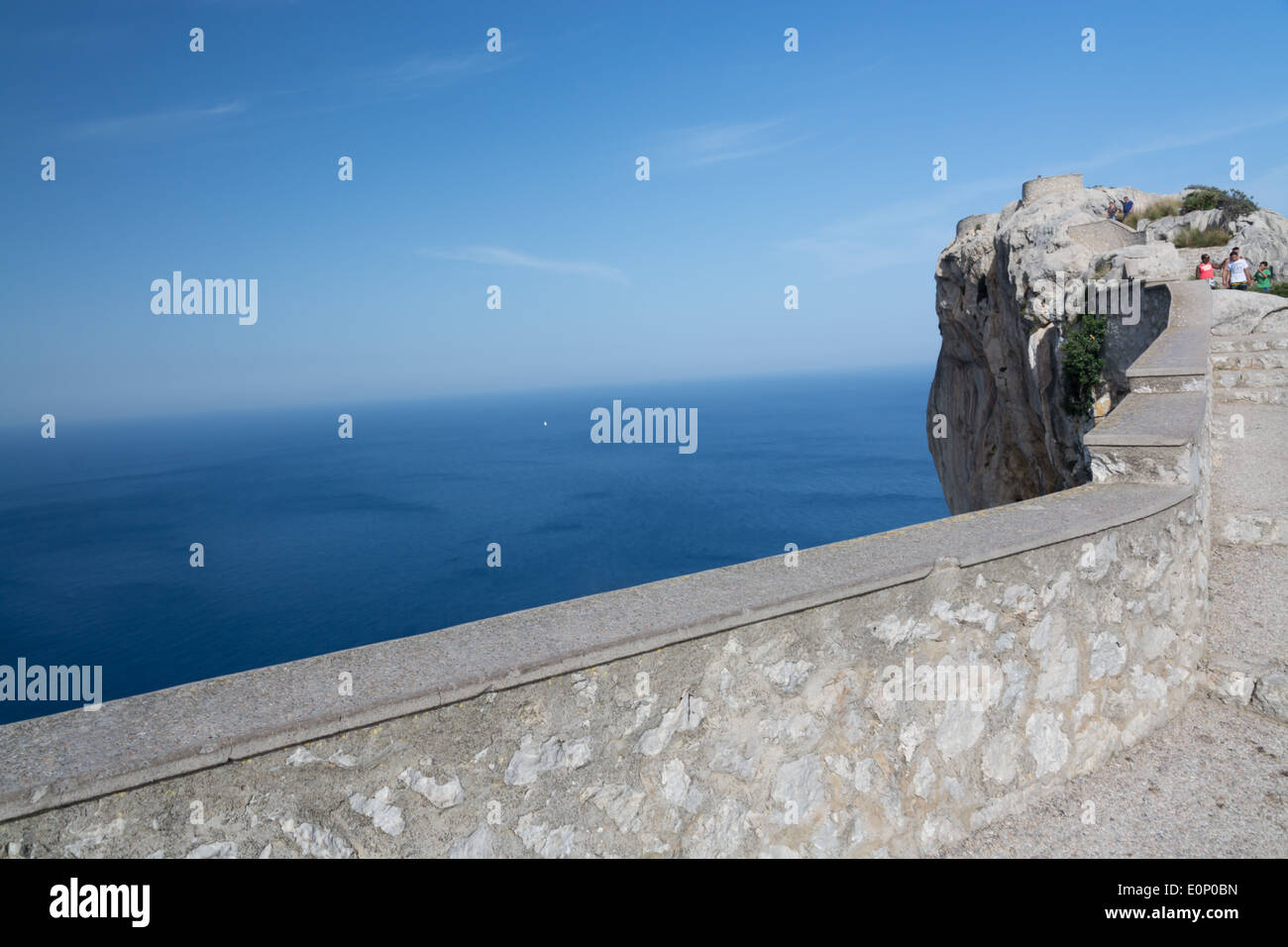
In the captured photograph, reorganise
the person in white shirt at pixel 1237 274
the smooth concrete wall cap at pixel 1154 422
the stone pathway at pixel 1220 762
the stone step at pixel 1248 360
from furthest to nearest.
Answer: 1. the person in white shirt at pixel 1237 274
2. the stone step at pixel 1248 360
3. the smooth concrete wall cap at pixel 1154 422
4. the stone pathway at pixel 1220 762

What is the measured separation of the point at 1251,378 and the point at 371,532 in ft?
203

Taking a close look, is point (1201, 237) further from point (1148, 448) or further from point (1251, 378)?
point (1148, 448)

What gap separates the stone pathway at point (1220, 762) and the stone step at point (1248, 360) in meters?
3.76

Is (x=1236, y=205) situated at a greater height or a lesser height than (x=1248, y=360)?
greater

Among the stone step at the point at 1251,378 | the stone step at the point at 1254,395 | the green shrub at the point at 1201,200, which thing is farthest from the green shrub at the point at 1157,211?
the stone step at the point at 1254,395

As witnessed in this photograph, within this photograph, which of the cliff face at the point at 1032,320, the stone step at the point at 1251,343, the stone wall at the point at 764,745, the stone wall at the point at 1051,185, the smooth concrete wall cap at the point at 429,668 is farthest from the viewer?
the stone wall at the point at 1051,185

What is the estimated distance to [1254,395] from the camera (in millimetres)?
8648

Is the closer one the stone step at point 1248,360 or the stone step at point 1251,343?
the stone step at point 1248,360

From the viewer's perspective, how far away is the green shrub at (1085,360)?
37.4 ft

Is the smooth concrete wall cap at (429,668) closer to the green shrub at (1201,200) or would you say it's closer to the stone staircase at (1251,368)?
the stone staircase at (1251,368)

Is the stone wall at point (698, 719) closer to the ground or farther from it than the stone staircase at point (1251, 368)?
closer to the ground

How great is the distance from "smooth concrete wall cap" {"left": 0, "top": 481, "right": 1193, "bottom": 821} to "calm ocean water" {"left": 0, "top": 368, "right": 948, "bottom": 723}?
2538 cm

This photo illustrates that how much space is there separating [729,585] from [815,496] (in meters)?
67.0

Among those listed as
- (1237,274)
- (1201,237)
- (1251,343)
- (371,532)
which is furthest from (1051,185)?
(371,532)
